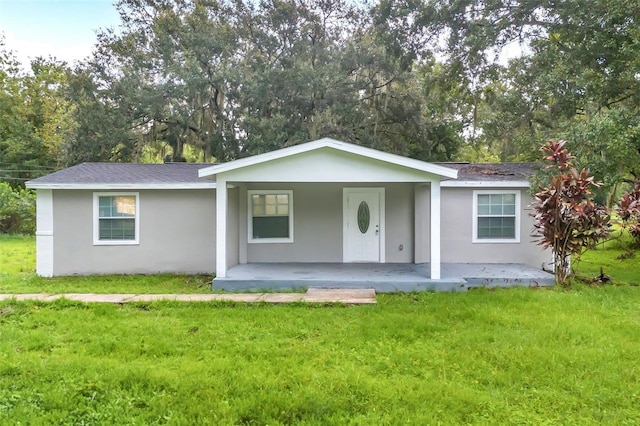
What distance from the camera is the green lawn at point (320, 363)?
3393mm

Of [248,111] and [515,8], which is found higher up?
[515,8]

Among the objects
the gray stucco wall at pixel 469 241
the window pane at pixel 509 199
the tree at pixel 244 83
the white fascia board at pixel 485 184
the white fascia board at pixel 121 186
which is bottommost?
the gray stucco wall at pixel 469 241

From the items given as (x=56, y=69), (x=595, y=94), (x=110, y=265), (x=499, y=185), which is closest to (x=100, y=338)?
(x=110, y=265)

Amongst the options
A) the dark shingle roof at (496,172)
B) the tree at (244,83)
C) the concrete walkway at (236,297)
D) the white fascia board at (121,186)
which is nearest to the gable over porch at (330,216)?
the white fascia board at (121,186)

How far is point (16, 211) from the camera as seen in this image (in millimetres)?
18125

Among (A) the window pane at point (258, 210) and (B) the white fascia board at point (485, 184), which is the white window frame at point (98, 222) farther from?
(B) the white fascia board at point (485, 184)

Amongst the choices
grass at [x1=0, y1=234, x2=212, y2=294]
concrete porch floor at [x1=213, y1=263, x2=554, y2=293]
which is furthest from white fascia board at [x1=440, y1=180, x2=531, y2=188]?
grass at [x1=0, y1=234, x2=212, y2=294]

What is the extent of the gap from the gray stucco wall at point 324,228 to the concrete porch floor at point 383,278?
3.26 feet

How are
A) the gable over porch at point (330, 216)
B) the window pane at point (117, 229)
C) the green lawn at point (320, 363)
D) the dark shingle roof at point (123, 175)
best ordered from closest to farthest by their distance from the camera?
the green lawn at point (320, 363) < the dark shingle roof at point (123, 175) < the window pane at point (117, 229) < the gable over porch at point (330, 216)

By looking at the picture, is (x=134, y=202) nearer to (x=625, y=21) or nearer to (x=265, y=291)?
(x=265, y=291)

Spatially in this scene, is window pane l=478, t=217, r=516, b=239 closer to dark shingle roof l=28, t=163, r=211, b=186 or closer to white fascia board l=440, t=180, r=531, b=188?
white fascia board l=440, t=180, r=531, b=188

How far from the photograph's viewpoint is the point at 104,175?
9.85 m

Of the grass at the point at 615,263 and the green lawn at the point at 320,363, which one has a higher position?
the grass at the point at 615,263

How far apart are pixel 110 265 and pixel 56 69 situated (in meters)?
24.6
